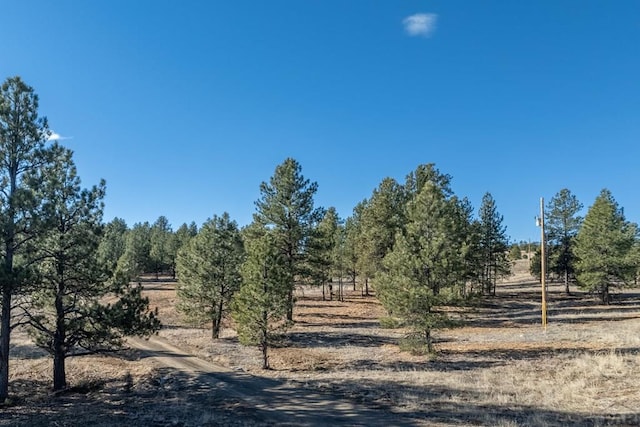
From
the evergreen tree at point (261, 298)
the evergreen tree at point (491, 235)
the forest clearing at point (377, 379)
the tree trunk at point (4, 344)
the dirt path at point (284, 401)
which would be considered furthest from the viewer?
the evergreen tree at point (491, 235)

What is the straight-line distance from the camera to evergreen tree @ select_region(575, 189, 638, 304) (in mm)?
42500

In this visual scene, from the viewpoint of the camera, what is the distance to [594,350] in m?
22.4

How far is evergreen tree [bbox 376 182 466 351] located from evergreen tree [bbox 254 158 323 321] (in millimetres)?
13680

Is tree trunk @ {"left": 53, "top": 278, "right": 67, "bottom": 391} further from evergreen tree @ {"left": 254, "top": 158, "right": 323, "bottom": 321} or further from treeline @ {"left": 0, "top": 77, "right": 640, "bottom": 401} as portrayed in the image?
evergreen tree @ {"left": 254, "top": 158, "right": 323, "bottom": 321}

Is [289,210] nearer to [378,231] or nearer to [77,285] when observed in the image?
[378,231]

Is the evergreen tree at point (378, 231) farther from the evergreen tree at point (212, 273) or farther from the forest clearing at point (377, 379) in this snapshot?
the evergreen tree at point (212, 273)

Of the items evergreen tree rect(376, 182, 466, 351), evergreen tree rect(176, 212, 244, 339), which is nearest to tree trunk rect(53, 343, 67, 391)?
evergreen tree rect(176, 212, 244, 339)

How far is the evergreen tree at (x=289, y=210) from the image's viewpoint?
36.1 meters

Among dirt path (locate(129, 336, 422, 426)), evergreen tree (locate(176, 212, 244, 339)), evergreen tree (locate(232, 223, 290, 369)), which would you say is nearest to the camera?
dirt path (locate(129, 336, 422, 426))

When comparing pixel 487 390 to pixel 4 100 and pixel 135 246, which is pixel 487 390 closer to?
pixel 4 100

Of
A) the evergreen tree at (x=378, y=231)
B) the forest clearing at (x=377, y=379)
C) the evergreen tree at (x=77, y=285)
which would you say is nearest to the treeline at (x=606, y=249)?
the forest clearing at (x=377, y=379)

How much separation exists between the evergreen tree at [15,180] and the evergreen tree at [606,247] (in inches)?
1832

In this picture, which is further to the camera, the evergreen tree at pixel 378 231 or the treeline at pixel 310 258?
the evergreen tree at pixel 378 231

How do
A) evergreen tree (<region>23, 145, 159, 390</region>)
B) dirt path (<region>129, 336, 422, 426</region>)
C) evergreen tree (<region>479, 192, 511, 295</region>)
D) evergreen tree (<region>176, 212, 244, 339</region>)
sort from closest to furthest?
dirt path (<region>129, 336, 422, 426</region>) → evergreen tree (<region>23, 145, 159, 390</region>) → evergreen tree (<region>176, 212, 244, 339</region>) → evergreen tree (<region>479, 192, 511, 295</region>)
